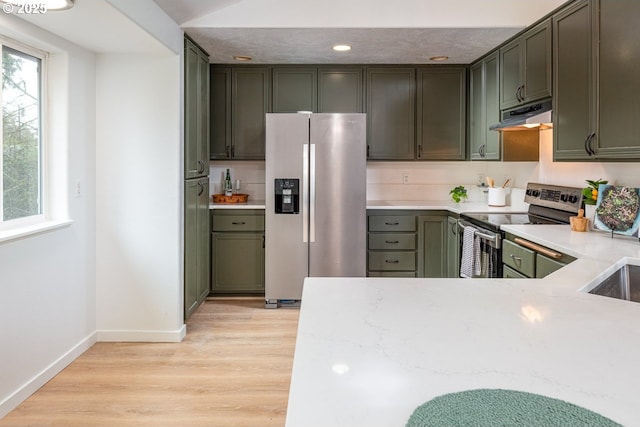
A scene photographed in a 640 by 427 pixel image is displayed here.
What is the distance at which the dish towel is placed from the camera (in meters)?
3.54

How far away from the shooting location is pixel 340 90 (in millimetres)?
4668

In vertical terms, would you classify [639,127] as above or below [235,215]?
above

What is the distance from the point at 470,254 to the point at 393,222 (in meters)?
0.97

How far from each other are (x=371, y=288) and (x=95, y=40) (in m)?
2.43

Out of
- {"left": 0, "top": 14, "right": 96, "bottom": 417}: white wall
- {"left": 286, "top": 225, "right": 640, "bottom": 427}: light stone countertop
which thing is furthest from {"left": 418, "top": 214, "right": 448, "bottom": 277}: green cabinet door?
{"left": 286, "top": 225, "right": 640, "bottom": 427}: light stone countertop

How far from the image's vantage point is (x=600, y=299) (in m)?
1.40

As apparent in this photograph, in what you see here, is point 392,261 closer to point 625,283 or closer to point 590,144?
point 590,144

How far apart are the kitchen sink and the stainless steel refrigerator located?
8.04 feet

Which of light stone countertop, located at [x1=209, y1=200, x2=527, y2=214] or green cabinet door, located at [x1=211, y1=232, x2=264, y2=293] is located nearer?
light stone countertop, located at [x1=209, y1=200, x2=527, y2=214]

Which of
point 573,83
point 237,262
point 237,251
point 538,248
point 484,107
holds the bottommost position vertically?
→ point 237,262

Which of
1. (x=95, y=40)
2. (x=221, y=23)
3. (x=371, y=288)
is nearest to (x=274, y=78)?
(x=221, y=23)

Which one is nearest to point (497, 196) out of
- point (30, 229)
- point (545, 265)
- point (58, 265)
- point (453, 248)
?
point (453, 248)

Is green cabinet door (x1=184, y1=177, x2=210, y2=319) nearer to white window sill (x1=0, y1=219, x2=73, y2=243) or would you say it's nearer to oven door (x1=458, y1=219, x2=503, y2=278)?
white window sill (x1=0, y1=219, x2=73, y2=243)

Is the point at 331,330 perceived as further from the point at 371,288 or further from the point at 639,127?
the point at 639,127
